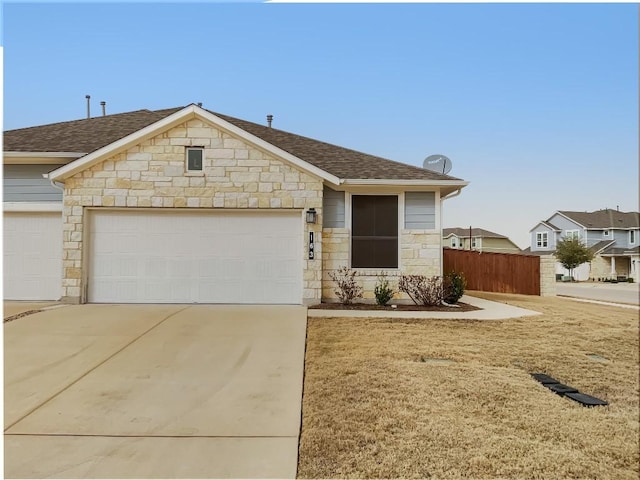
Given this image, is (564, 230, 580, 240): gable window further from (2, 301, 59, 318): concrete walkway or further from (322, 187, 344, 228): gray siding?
(2, 301, 59, 318): concrete walkway

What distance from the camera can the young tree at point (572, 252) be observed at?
21.5 feet

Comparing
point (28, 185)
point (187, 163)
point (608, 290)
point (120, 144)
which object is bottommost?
point (608, 290)

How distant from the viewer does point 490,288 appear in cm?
1333

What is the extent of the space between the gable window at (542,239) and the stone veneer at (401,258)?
2163 millimetres

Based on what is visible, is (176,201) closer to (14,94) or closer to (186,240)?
(186,240)

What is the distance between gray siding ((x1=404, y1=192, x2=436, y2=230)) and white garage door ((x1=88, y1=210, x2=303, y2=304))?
2.22 m

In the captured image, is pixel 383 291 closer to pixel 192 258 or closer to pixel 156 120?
pixel 192 258

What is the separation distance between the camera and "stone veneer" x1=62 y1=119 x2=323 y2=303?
852cm

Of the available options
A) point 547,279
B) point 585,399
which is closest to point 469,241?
point 547,279

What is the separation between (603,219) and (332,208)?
4.99m

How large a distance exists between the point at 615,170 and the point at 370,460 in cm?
262

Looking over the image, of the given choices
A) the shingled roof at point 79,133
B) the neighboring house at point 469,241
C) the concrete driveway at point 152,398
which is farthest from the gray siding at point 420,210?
the shingled roof at point 79,133

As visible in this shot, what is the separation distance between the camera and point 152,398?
3.98 meters

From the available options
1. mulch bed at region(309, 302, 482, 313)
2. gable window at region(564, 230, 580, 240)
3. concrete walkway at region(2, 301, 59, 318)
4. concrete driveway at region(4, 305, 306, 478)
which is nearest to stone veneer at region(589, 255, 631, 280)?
gable window at region(564, 230, 580, 240)
